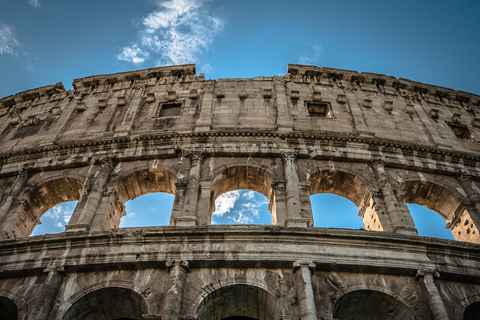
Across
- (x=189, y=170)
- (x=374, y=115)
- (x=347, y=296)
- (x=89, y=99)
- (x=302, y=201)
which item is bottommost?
(x=347, y=296)

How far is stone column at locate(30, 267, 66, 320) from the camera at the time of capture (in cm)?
852

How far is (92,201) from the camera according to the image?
37.8 ft

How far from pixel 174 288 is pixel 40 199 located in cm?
724

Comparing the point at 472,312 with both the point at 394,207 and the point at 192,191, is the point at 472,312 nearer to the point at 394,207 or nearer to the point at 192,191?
the point at 394,207

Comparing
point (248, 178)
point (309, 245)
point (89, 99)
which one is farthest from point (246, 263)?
point (89, 99)

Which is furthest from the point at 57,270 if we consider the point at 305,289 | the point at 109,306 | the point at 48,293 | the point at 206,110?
the point at 206,110

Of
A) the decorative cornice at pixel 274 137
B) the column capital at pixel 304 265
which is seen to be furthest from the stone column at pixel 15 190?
the column capital at pixel 304 265

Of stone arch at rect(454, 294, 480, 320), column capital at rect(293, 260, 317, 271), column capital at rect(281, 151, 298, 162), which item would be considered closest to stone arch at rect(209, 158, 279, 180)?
column capital at rect(281, 151, 298, 162)

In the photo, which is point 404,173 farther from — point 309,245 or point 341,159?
point 309,245

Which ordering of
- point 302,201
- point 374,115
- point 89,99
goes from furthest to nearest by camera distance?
1. point 89,99
2. point 374,115
3. point 302,201

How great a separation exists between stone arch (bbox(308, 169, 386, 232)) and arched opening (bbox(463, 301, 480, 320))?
321 cm

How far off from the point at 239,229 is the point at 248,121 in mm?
6255

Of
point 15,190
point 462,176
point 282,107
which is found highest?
point 282,107

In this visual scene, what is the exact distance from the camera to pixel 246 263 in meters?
9.30
